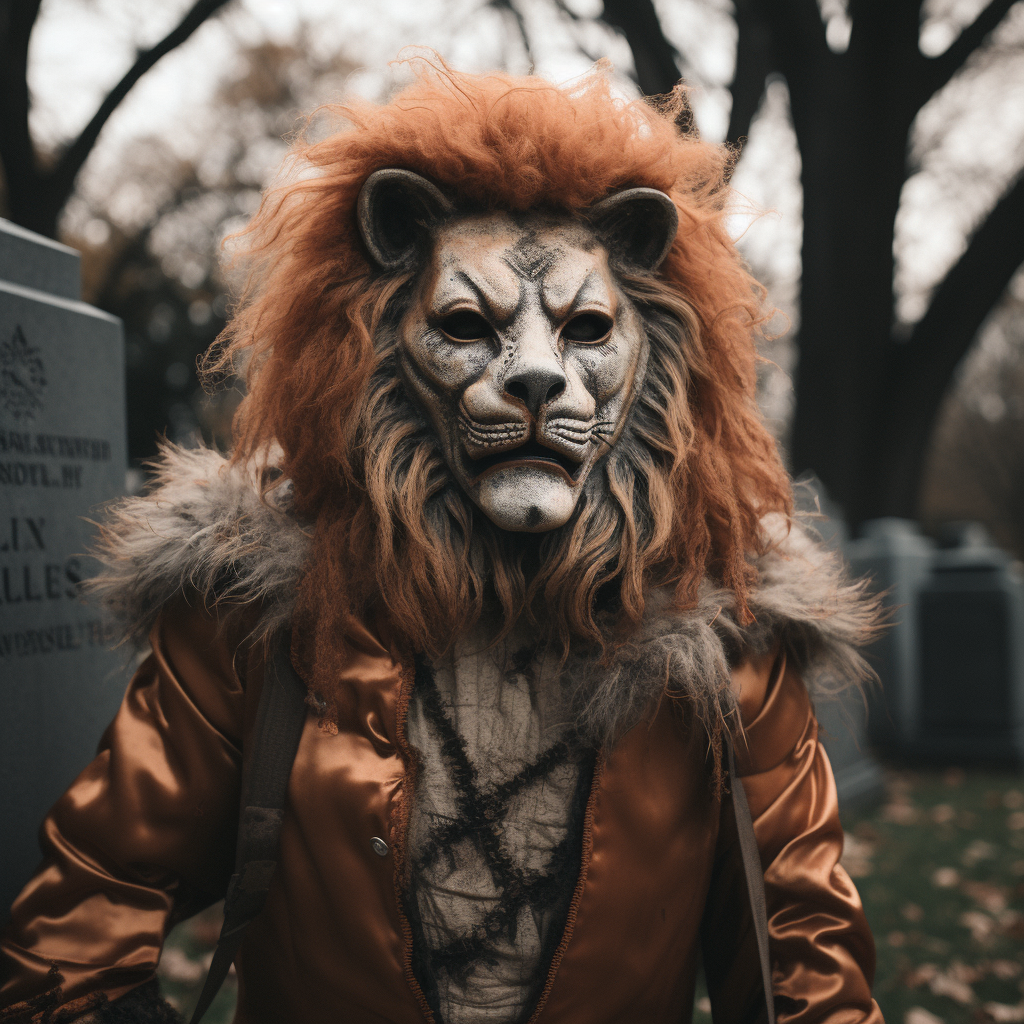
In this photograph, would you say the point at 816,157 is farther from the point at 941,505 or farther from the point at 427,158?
the point at 941,505

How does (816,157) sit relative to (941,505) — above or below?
above

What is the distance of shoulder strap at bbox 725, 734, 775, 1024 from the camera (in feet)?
5.41

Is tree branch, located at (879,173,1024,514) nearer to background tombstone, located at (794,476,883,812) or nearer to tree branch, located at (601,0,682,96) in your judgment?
background tombstone, located at (794,476,883,812)

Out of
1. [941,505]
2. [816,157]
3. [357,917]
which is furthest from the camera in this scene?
[941,505]

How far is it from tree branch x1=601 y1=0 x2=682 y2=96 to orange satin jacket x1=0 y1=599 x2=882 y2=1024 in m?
7.18

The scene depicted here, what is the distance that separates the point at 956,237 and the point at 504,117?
13.2m

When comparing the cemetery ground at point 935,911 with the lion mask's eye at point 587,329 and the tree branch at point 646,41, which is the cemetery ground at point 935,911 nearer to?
the lion mask's eye at point 587,329

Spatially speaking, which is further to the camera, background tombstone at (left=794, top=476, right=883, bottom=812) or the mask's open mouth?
background tombstone at (left=794, top=476, right=883, bottom=812)

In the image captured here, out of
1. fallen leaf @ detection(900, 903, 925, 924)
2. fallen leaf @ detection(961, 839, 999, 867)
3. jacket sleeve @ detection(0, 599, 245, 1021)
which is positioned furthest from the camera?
fallen leaf @ detection(961, 839, 999, 867)

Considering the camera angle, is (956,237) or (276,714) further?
(956,237)

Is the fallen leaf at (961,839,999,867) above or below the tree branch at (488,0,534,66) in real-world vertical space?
below

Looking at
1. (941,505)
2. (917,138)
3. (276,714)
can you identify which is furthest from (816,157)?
(941,505)

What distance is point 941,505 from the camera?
33812 mm

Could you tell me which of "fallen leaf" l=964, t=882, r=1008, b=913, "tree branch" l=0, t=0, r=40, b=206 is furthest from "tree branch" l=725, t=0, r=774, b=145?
"fallen leaf" l=964, t=882, r=1008, b=913
